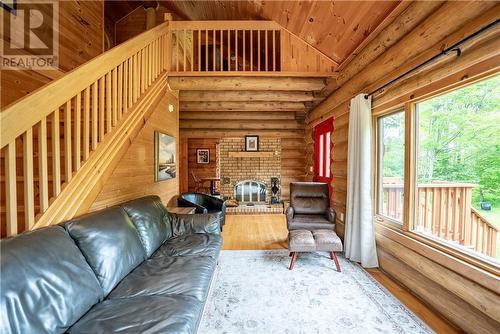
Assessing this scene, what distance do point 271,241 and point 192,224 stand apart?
152cm

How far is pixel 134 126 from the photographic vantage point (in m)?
2.49

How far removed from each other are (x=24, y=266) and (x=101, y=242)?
0.47 m

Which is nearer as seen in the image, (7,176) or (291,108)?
(7,176)

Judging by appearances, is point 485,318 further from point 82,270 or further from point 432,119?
point 82,270

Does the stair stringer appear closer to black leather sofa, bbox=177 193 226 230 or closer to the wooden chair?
black leather sofa, bbox=177 193 226 230

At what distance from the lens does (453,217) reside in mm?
2031

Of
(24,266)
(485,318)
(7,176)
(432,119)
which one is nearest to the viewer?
(24,266)

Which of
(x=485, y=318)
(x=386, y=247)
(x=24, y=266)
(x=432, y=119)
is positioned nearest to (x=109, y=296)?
(x=24, y=266)

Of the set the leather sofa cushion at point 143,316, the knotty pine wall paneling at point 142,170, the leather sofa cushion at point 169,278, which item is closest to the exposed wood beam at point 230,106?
the knotty pine wall paneling at point 142,170

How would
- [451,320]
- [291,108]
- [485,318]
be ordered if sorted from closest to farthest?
[485,318]
[451,320]
[291,108]

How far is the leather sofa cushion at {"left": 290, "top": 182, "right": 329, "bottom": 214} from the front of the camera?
11.8 ft

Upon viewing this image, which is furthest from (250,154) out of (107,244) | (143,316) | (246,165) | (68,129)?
(143,316)

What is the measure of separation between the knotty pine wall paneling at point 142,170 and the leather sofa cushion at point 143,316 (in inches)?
40.7

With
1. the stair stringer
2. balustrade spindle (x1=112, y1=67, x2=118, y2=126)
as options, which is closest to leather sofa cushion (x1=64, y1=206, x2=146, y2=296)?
the stair stringer
